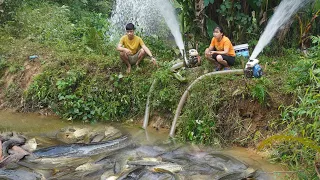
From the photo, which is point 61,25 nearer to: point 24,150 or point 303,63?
point 24,150

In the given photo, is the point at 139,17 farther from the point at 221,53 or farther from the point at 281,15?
the point at 221,53

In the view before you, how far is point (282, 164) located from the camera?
18.1 feet

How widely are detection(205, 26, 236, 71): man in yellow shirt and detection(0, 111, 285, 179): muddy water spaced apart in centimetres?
152

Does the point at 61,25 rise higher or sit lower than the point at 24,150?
higher

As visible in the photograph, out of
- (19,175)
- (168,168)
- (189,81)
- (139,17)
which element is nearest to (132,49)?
(189,81)

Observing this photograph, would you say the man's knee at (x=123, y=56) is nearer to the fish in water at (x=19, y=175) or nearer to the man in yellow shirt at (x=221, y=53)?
the man in yellow shirt at (x=221, y=53)

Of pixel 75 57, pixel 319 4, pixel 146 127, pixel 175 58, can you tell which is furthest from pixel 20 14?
pixel 319 4

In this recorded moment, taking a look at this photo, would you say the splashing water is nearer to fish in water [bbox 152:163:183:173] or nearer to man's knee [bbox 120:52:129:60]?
man's knee [bbox 120:52:129:60]

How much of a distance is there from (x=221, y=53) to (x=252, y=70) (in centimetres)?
70

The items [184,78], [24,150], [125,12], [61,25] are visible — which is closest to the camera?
[24,150]

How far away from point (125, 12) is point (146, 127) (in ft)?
24.8

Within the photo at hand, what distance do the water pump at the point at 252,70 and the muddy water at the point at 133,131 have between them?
1.25 metres

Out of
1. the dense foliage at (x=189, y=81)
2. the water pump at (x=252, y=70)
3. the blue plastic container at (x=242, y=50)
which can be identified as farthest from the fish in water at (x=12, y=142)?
the blue plastic container at (x=242, y=50)

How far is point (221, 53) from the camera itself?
700 cm
